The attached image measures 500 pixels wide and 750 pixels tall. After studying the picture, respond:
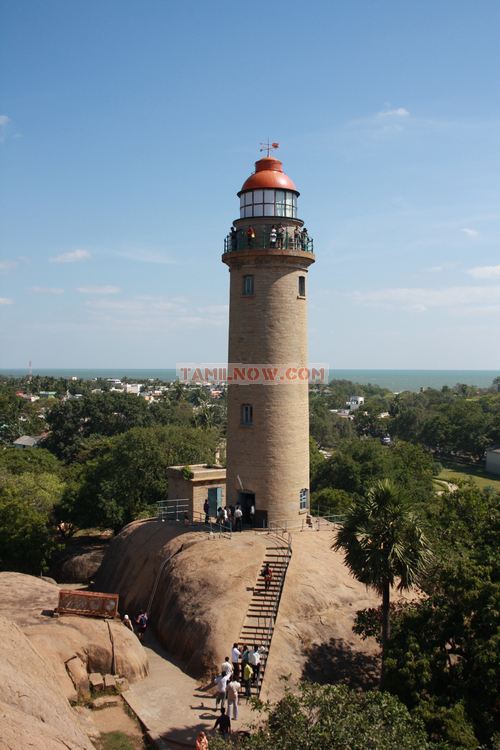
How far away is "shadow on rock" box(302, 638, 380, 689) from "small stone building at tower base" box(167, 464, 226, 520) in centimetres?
1239

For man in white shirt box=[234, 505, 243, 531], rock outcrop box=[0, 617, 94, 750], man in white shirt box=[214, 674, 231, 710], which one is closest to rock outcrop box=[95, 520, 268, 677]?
man in white shirt box=[234, 505, 243, 531]

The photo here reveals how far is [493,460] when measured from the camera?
83.8 metres

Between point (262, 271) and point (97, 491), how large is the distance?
22565 millimetres

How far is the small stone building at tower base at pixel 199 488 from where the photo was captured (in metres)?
31.5

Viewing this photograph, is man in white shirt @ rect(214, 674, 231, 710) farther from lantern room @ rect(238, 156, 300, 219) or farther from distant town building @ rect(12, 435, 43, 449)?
distant town building @ rect(12, 435, 43, 449)

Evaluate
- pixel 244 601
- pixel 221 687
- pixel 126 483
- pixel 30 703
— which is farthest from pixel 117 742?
pixel 126 483

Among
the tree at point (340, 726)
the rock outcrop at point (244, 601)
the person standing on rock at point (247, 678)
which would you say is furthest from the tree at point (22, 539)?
the tree at point (340, 726)

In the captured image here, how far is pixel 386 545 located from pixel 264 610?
5180 millimetres

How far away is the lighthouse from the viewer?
26594 mm

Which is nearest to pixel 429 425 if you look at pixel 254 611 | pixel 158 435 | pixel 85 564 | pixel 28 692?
pixel 158 435

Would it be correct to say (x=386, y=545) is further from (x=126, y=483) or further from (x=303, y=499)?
(x=126, y=483)

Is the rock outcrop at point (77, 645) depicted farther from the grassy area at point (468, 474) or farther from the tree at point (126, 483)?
the grassy area at point (468, 474)

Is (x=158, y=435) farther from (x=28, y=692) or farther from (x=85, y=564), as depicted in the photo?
(x=28, y=692)

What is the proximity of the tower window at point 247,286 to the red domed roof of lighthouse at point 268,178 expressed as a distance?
4.00 meters
